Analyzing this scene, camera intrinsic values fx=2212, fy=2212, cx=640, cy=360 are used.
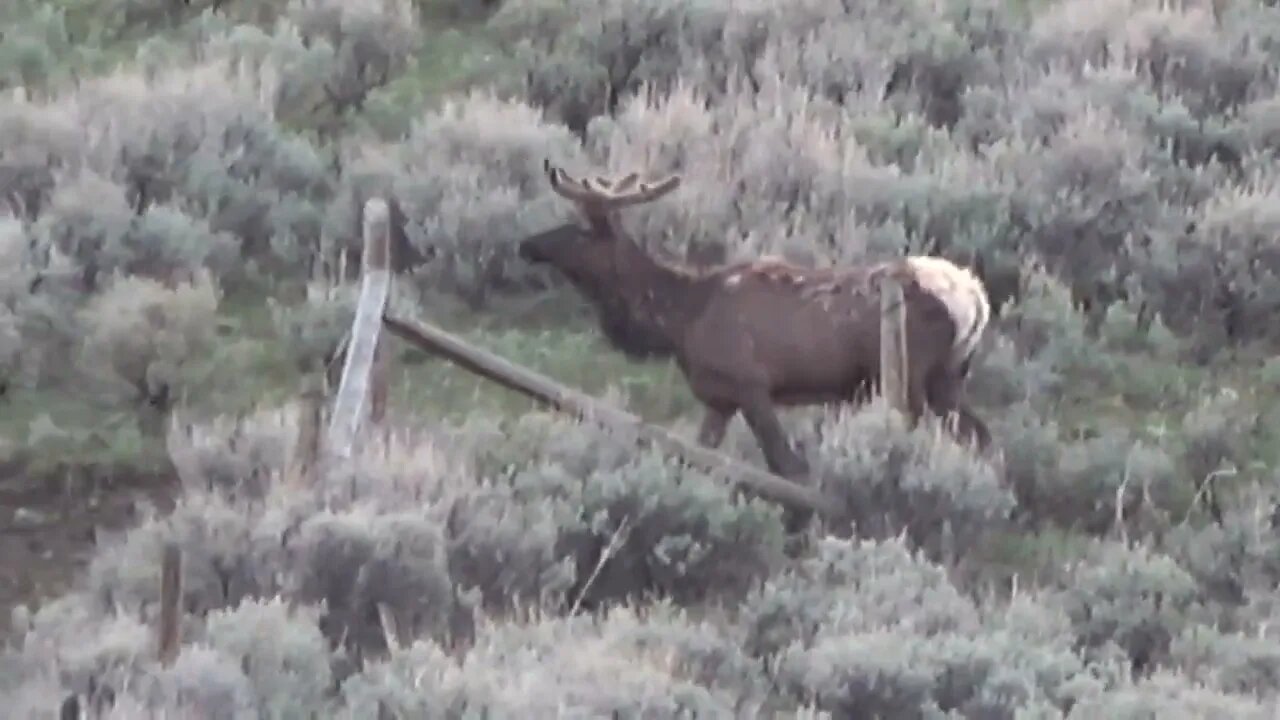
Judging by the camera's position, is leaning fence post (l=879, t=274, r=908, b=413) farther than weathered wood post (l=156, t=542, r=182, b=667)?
Yes

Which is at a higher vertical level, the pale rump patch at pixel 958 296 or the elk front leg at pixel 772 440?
the pale rump patch at pixel 958 296

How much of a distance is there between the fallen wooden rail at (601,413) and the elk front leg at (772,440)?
28 cm

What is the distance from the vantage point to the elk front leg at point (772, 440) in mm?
10164

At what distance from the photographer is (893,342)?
400 inches

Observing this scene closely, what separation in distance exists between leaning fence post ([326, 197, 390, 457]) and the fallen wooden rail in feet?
0.39

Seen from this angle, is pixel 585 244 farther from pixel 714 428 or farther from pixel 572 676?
pixel 572 676

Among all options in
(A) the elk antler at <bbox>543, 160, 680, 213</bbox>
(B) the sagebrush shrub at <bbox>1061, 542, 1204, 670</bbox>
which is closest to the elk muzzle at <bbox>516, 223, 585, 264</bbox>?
(A) the elk antler at <bbox>543, 160, 680, 213</bbox>

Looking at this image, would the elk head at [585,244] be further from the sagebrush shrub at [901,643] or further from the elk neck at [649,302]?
the sagebrush shrub at [901,643]

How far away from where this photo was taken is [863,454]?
396 inches

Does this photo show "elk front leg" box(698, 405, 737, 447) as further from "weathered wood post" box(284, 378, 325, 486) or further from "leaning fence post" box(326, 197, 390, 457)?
"weathered wood post" box(284, 378, 325, 486)

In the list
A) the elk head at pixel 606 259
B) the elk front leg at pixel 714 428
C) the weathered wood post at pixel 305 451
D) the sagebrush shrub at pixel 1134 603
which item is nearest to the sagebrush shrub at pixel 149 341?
the weathered wood post at pixel 305 451

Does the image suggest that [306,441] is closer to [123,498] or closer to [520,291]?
[123,498]

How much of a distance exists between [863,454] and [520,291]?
3898 millimetres

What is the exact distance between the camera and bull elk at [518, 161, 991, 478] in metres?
10.4
